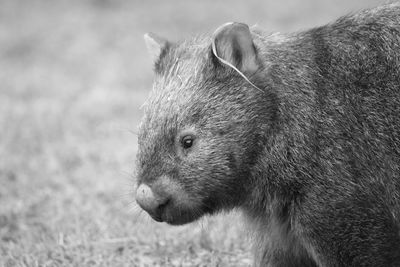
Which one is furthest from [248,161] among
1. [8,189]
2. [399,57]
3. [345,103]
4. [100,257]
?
[8,189]

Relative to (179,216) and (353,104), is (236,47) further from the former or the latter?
(179,216)

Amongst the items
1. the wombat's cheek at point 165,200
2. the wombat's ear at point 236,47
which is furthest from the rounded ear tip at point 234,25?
the wombat's cheek at point 165,200

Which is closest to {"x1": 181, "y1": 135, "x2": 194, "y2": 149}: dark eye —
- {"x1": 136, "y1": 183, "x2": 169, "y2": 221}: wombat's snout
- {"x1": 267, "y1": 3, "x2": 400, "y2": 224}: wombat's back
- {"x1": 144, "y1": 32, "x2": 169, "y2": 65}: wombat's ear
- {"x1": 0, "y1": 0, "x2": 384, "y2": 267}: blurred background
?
{"x1": 136, "y1": 183, "x2": 169, "y2": 221}: wombat's snout

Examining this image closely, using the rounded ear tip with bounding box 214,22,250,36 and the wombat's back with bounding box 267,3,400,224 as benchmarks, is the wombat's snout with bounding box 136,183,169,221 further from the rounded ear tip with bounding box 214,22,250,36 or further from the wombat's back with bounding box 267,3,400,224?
the rounded ear tip with bounding box 214,22,250,36

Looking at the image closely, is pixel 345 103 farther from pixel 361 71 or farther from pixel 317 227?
pixel 317 227

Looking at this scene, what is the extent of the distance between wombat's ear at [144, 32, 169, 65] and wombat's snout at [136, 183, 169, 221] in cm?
97

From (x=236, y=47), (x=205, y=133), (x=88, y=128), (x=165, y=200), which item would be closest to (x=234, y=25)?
(x=236, y=47)

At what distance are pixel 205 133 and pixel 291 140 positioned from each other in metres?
0.48

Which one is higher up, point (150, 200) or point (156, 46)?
point (156, 46)

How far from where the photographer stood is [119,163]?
27.3 ft

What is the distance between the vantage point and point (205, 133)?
4180 mm

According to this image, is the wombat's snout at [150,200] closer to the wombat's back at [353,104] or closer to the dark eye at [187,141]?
the dark eye at [187,141]

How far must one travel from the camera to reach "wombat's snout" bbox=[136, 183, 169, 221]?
13.3ft

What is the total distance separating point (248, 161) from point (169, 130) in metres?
0.48
